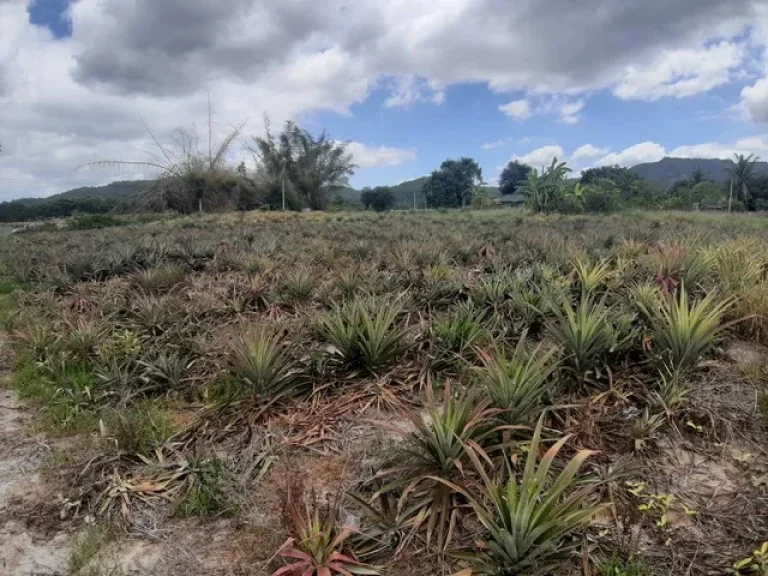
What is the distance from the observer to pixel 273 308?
5805 mm

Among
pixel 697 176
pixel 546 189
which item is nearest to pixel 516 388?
pixel 546 189

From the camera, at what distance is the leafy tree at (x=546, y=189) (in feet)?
142

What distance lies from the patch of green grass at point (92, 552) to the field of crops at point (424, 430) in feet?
0.04

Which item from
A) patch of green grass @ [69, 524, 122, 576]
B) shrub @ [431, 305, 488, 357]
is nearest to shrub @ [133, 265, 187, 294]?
shrub @ [431, 305, 488, 357]

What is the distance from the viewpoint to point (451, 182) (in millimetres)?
84375

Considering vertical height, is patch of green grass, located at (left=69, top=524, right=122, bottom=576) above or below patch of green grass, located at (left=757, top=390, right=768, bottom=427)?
below

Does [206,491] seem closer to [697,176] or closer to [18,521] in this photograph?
[18,521]

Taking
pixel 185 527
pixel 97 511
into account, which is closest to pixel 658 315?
pixel 185 527

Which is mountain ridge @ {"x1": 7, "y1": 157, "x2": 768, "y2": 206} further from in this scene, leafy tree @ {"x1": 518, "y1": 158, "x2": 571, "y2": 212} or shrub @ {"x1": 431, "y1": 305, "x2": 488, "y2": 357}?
shrub @ {"x1": 431, "y1": 305, "x2": 488, "y2": 357}

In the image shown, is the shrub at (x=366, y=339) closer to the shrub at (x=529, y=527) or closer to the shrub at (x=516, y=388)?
the shrub at (x=516, y=388)

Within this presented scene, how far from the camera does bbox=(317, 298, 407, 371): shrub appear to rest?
4031 millimetres

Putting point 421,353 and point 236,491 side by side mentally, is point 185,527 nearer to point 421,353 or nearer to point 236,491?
point 236,491

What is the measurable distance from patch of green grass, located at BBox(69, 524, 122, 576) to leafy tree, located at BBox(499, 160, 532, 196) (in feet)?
307

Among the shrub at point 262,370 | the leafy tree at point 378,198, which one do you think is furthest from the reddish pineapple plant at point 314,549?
the leafy tree at point 378,198
